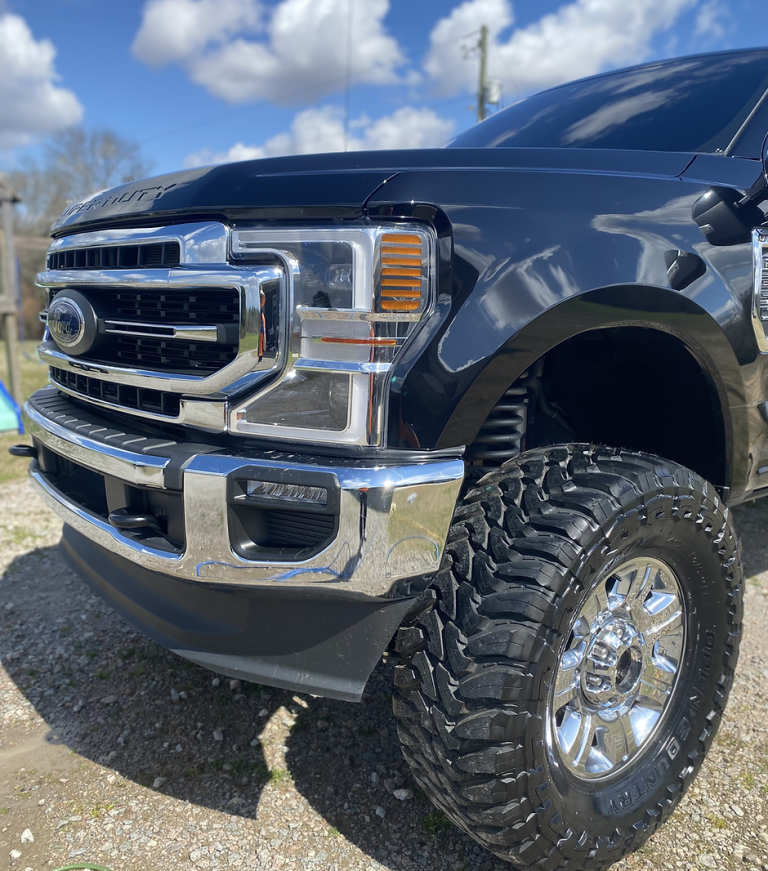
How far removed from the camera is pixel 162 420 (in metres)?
1.77

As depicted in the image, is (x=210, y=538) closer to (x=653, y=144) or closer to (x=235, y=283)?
(x=235, y=283)

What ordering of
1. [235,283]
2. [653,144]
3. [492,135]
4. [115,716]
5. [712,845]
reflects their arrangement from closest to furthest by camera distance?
[235,283] → [712,845] → [653,144] → [115,716] → [492,135]

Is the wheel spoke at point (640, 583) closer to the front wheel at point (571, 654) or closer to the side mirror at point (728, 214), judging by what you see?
the front wheel at point (571, 654)

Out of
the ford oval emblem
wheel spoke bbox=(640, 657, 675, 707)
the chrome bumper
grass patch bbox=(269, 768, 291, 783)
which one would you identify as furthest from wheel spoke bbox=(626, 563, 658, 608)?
the ford oval emblem

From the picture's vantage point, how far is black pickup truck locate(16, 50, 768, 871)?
149 cm

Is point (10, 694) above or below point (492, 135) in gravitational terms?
below

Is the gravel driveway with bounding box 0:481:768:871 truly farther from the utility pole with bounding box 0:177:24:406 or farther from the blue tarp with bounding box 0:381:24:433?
the utility pole with bounding box 0:177:24:406

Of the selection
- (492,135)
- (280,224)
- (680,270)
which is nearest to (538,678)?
(680,270)

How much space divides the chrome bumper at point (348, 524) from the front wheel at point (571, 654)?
0.68ft

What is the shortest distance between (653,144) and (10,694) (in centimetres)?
298

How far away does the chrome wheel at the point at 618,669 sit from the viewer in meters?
1.81

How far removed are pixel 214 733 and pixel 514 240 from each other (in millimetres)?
1860

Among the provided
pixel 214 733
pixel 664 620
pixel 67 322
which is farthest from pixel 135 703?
pixel 664 620

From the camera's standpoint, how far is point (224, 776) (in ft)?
7.07
